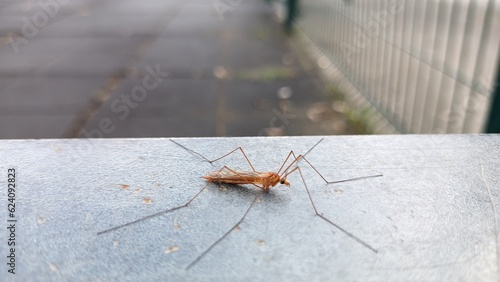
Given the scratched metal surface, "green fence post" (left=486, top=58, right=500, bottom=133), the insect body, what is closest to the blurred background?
"green fence post" (left=486, top=58, right=500, bottom=133)

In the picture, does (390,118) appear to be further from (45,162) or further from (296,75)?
(45,162)

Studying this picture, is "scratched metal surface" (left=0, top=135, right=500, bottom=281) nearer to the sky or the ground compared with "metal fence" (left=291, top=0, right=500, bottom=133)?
nearer to the sky
